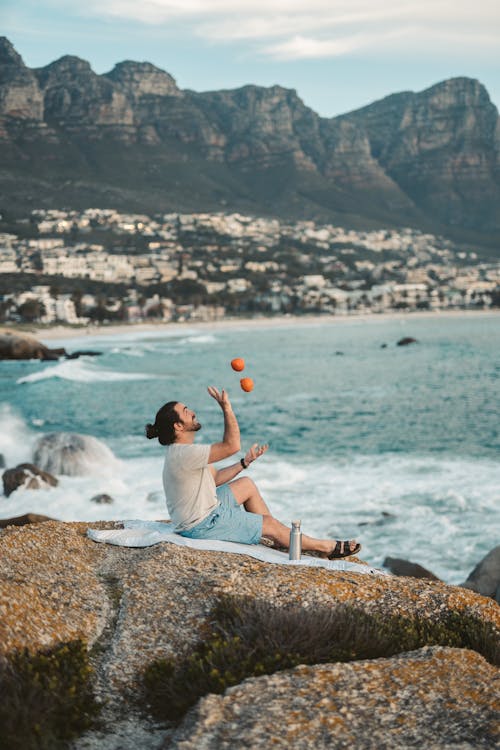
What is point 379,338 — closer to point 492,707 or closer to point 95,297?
point 95,297

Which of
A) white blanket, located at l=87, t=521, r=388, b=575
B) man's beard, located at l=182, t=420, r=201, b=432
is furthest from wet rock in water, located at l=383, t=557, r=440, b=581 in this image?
man's beard, located at l=182, t=420, r=201, b=432

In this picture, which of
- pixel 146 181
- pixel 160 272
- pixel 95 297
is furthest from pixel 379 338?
pixel 146 181

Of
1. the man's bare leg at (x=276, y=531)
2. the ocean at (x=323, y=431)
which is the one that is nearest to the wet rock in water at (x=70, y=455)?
the ocean at (x=323, y=431)

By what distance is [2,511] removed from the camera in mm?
16922

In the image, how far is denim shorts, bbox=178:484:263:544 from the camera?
708 cm

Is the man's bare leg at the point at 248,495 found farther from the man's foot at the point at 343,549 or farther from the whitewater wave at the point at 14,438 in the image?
the whitewater wave at the point at 14,438

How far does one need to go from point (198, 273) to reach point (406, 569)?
139 m

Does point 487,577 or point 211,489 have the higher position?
point 211,489

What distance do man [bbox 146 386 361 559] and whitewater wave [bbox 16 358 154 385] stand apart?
42.6 m

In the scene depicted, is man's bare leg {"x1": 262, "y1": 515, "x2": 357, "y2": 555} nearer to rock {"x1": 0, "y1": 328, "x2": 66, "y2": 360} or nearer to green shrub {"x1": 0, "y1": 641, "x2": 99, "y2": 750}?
green shrub {"x1": 0, "y1": 641, "x2": 99, "y2": 750}

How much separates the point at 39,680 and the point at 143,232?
164121mm

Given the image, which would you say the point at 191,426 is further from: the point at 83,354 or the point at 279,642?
the point at 83,354

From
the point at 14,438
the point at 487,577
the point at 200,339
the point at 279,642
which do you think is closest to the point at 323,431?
the point at 14,438

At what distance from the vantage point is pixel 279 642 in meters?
5.03
